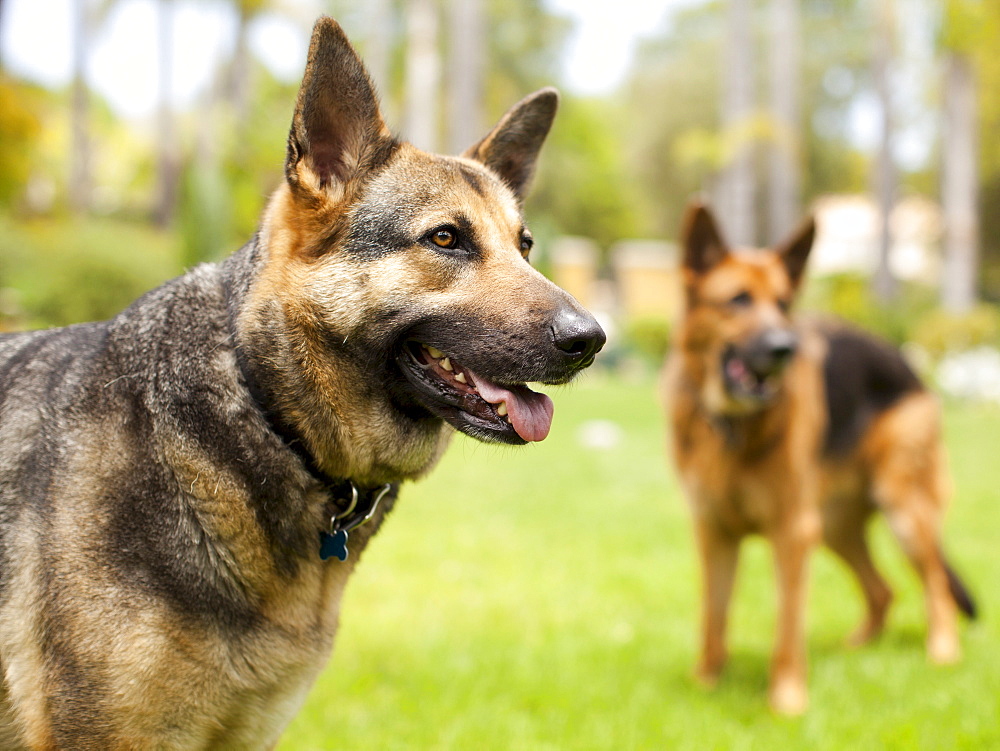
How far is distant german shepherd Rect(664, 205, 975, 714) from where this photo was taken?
177 inches

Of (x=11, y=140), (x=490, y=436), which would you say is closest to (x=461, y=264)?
(x=490, y=436)

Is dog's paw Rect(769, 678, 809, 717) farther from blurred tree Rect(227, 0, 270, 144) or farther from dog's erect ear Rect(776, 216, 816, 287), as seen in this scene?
blurred tree Rect(227, 0, 270, 144)

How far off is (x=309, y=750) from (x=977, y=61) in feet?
82.5

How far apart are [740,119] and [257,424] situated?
19039mm

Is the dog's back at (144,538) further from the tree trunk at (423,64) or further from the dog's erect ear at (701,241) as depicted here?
the tree trunk at (423,64)

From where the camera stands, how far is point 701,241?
4.88m

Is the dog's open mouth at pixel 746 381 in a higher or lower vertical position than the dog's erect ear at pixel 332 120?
lower

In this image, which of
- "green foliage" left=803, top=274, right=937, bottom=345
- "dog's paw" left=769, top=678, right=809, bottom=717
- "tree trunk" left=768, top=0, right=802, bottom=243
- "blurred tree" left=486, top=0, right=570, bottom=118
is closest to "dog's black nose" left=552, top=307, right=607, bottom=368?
"dog's paw" left=769, top=678, right=809, bottom=717

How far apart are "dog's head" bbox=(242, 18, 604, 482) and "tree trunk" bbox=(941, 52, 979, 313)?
21.4 m

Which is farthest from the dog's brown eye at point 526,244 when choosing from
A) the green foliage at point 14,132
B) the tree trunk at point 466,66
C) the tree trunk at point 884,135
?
the tree trunk at point 884,135

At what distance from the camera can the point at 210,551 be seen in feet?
7.11

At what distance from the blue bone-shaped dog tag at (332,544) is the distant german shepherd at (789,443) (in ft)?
9.04

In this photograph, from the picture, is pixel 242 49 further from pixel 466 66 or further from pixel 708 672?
pixel 708 672

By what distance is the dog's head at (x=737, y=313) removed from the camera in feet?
14.6
